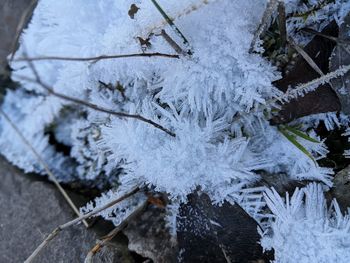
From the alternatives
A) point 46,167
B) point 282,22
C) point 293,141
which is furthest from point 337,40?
point 46,167

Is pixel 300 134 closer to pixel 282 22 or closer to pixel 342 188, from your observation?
pixel 342 188

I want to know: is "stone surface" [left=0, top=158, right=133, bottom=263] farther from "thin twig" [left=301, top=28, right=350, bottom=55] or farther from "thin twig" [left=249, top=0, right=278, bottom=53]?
"thin twig" [left=301, top=28, right=350, bottom=55]

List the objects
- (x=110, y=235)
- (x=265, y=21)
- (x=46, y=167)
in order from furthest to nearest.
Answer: (x=46, y=167)
(x=110, y=235)
(x=265, y=21)

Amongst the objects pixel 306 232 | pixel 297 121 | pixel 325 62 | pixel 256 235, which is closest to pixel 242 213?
pixel 256 235

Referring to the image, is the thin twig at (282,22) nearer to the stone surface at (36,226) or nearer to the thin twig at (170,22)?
the thin twig at (170,22)

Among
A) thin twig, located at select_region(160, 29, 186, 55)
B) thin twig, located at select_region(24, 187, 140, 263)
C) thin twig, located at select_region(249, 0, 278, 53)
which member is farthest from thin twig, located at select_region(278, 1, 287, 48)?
thin twig, located at select_region(24, 187, 140, 263)

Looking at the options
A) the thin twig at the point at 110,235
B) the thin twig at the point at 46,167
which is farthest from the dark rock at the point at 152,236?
the thin twig at the point at 46,167
